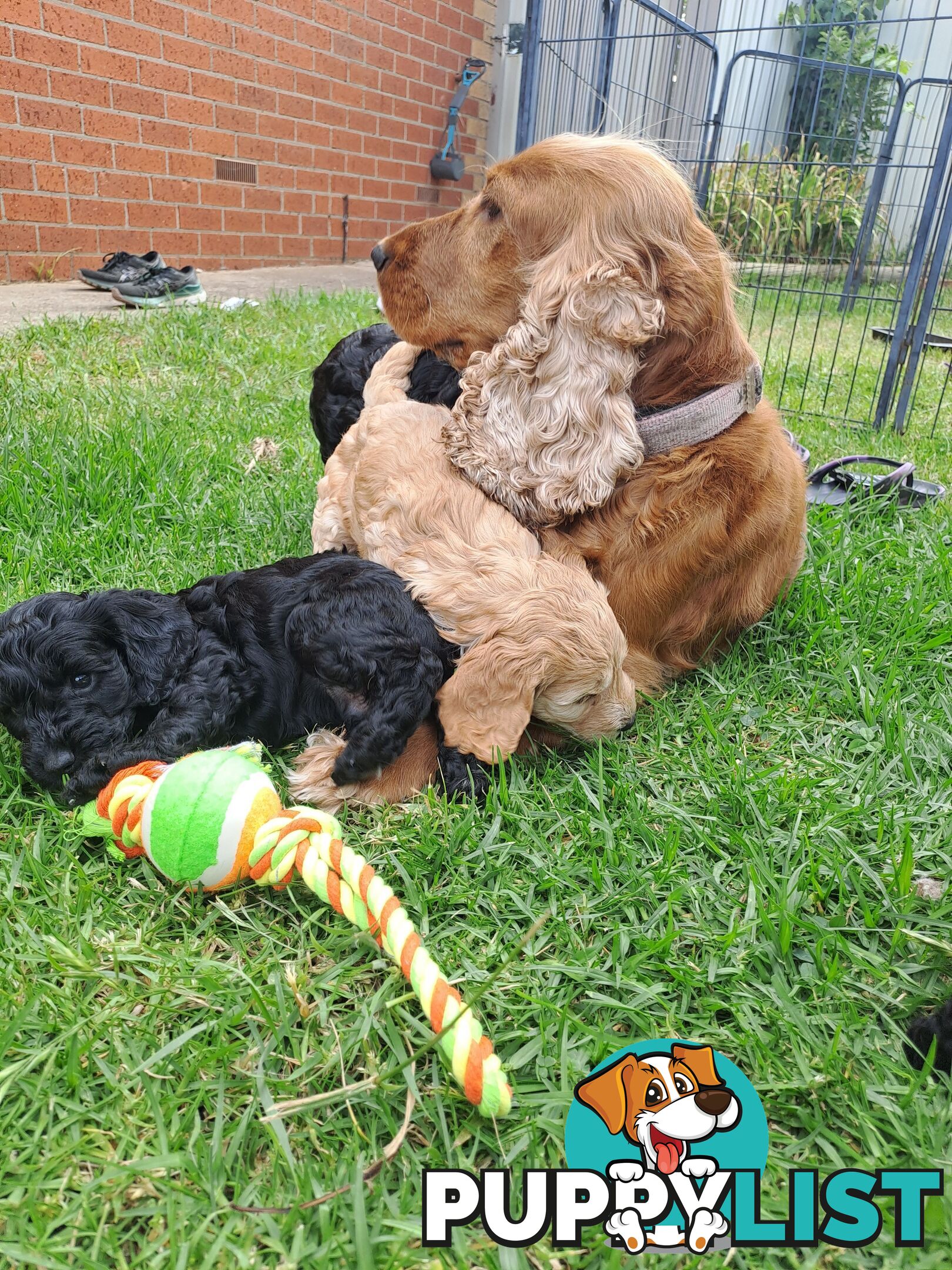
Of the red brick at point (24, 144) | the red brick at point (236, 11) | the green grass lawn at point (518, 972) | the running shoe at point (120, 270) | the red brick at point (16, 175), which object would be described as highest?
the red brick at point (236, 11)

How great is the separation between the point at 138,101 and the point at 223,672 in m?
6.14

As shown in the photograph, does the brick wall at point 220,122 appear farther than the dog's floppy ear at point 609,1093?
Yes

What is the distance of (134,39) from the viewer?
245 inches

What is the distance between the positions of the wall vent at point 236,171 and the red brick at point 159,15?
94 centimetres

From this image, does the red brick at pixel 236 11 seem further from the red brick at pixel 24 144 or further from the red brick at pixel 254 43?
the red brick at pixel 24 144

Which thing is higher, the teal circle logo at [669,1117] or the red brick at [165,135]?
the red brick at [165,135]

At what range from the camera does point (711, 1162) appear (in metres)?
1.22

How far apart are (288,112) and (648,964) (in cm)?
838

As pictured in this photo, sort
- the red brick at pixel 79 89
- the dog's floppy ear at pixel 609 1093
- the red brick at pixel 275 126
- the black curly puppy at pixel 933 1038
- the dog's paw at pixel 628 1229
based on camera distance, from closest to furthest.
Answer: the dog's paw at pixel 628 1229
the dog's floppy ear at pixel 609 1093
the black curly puppy at pixel 933 1038
the red brick at pixel 79 89
the red brick at pixel 275 126

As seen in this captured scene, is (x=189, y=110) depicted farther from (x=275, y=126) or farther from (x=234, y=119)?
(x=275, y=126)

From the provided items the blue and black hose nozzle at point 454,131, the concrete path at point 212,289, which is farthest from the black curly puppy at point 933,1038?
the blue and black hose nozzle at point 454,131

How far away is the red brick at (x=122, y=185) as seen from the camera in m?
6.27

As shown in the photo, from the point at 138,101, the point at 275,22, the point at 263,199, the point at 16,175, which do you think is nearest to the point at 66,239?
the point at 16,175

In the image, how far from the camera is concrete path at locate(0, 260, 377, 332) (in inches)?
204
